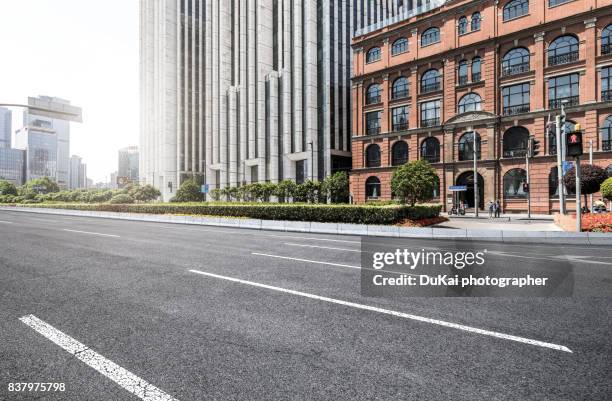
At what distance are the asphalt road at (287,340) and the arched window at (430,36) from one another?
122ft

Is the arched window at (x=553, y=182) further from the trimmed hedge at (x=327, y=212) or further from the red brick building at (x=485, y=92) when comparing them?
the trimmed hedge at (x=327, y=212)

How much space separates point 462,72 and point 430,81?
343 cm

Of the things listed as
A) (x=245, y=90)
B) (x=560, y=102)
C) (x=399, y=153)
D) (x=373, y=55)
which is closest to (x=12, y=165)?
(x=245, y=90)

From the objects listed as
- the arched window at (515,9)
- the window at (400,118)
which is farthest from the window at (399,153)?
the arched window at (515,9)

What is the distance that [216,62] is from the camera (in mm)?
61938

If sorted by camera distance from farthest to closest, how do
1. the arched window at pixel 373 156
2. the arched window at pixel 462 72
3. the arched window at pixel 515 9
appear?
the arched window at pixel 373 156, the arched window at pixel 462 72, the arched window at pixel 515 9

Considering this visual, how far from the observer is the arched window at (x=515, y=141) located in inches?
1237

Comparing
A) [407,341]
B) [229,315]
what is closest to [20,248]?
[229,315]

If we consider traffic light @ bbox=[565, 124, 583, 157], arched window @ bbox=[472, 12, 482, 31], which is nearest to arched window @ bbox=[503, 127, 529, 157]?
arched window @ bbox=[472, 12, 482, 31]

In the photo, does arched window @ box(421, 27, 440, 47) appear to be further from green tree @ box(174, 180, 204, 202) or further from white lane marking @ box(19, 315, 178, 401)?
white lane marking @ box(19, 315, 178, 401)

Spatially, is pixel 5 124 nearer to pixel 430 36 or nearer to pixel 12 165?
pixel 12 165

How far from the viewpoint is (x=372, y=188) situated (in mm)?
40094

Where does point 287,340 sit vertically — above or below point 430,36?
below

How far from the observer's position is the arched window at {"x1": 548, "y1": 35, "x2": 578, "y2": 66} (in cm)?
2948
